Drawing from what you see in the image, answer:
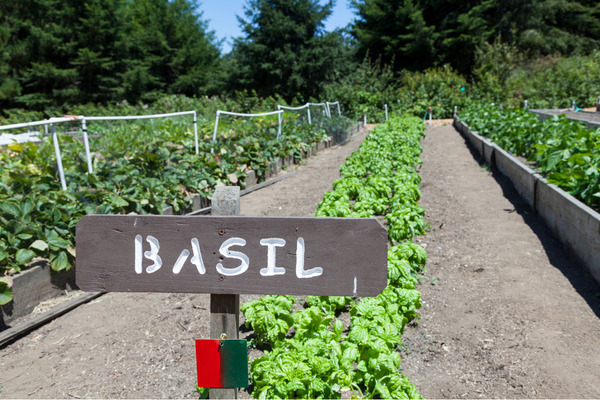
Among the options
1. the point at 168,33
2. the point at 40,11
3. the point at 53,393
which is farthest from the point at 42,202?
the point at 168,33

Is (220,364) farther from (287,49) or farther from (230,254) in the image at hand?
(287,49)

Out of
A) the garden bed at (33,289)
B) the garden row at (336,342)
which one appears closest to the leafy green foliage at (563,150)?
the garden row at (336,342)

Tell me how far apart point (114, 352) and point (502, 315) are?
2.86 meters

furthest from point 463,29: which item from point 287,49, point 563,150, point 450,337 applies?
point 450,337

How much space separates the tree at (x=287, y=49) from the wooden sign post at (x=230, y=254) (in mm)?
27092

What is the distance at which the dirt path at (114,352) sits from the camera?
9.21 feet

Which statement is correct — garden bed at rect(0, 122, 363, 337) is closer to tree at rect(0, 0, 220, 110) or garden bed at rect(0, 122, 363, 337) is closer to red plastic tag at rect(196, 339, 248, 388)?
red plastic tag at rect(196, 339, 248, 388)

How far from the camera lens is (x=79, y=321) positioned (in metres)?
3.71

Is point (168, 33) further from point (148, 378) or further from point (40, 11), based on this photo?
point (148, 378)

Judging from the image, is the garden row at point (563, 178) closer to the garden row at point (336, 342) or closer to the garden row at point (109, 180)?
the garden row at point (336, 342)

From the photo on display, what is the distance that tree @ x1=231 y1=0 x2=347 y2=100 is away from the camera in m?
27.9

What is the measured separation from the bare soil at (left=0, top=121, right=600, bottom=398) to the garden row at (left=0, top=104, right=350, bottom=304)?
62 cm

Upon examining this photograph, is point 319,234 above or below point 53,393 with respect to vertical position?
above

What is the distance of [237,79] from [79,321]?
27.7m
